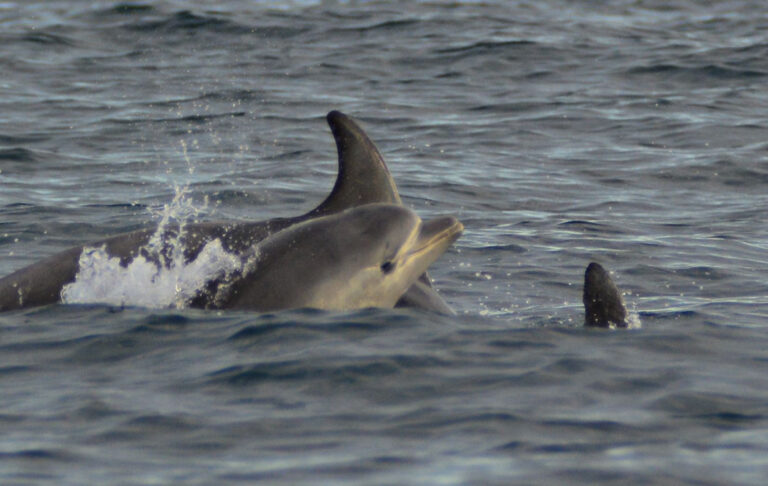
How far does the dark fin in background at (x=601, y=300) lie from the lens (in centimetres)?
820

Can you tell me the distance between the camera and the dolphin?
831 centimetres

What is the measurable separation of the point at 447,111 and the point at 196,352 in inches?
637

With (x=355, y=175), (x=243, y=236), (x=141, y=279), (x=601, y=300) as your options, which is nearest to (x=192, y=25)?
(x=355, y=175)

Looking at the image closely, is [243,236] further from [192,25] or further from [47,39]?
[192,25]

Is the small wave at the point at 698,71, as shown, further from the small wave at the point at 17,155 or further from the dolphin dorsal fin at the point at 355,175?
the dolphin dorsal fin at the point at 355,175

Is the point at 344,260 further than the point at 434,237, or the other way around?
the point at 434,237

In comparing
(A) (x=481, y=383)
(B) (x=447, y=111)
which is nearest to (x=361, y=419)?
(A) (x=481, y=383)

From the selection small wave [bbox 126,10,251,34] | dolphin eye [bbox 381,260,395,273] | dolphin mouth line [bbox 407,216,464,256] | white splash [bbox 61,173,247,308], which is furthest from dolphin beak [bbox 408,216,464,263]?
small wave [bbox 126,10,251,34]

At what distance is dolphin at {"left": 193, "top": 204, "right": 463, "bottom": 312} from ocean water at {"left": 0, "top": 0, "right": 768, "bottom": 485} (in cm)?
24

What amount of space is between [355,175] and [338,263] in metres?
1.42

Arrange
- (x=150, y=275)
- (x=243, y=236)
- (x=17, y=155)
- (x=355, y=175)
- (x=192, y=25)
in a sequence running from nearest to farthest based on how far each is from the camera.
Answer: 1. (x=150, y=275)
2. (x=243, y=236)
3. (x=355, y=175)
4. (x=17, y=155)
5. (x=192, y=25)

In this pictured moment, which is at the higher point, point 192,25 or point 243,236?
point 192,25

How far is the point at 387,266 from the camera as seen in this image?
8.65 m

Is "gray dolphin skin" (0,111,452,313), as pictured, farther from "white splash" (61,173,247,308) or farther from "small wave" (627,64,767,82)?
"small wave" (627,64,767,82)
